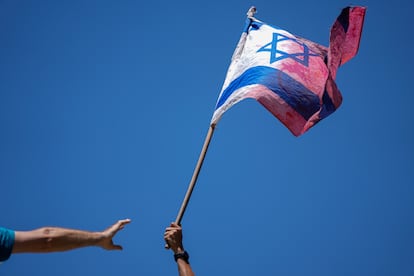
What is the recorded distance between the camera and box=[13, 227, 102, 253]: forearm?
13.2ft

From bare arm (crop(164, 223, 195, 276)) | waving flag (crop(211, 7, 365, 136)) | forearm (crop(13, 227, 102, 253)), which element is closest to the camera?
forearm (crop(13, 227, 102, 253))

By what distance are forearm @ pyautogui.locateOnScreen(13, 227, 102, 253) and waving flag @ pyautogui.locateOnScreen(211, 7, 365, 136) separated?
15.7 feet

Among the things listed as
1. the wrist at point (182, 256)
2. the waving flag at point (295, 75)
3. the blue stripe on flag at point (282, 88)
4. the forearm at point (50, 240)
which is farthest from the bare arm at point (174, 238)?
the blue stripe on flag at point (282, 88)

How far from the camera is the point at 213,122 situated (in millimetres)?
9133

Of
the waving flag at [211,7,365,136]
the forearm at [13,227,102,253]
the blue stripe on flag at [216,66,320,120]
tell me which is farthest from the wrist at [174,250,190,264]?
the blue stripe on flag at [216,66,320,120]

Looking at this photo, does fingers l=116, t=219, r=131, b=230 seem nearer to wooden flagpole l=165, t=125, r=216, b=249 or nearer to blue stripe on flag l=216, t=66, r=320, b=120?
wooden flagpole l=165, t=125, r=216, b=249

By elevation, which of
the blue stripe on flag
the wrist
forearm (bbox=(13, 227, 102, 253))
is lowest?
forearm (bbox=(13, 227, 102, 253))

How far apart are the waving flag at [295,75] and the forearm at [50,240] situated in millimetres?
4777

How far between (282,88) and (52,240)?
573 cm

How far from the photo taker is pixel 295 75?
946 centimetres

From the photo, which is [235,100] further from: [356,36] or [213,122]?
[356,36]

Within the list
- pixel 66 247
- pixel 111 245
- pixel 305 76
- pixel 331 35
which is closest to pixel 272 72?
pixel 305 76

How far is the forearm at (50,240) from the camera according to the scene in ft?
13.2

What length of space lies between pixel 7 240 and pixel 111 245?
1.67 meters
